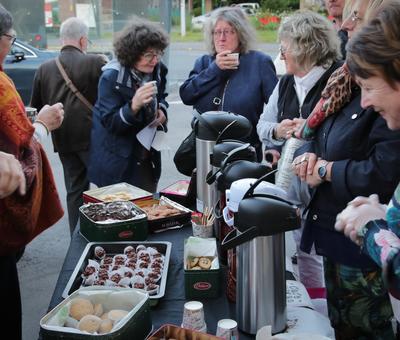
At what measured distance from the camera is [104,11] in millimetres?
8656

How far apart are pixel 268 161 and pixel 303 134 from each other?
855 mm

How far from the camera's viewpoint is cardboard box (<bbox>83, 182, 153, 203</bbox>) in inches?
96.1

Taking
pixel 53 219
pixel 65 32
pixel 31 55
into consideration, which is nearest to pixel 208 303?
pixel 53 219

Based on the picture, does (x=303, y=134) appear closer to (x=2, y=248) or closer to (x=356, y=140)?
(x=356, y=140)

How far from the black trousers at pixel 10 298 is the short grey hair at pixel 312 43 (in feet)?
4.75

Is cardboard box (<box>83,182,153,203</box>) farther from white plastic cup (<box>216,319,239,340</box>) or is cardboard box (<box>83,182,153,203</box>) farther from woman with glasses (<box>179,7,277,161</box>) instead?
white plastic cup (<box>216,319,239,340</box>)

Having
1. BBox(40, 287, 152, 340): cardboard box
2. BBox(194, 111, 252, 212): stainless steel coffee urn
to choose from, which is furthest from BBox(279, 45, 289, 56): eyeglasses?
BBox(40, 287, 152, 340): cardboard box

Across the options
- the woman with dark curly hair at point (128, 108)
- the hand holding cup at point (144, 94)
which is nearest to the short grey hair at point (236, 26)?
the woman with dark curly hair at point (128, 108)

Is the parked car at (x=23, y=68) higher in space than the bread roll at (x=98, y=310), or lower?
lower

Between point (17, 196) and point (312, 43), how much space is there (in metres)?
1.37

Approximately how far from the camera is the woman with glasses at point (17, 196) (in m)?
1.82

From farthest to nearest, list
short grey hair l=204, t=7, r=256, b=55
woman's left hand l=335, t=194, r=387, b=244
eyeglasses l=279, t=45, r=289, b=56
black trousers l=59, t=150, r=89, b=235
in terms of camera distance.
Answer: black trousers l=59, t=150, r=89, b=235 → short grey hair l=204, t=7, r=256, b=55 → eyeglasses l=279, t=45, r=289, b=56 → woman's left hand l=335, t=194, r=387, b=244

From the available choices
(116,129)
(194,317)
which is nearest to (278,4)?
(116,129)

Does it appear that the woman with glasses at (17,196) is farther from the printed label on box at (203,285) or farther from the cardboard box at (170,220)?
the printed label on box at (203,285)
